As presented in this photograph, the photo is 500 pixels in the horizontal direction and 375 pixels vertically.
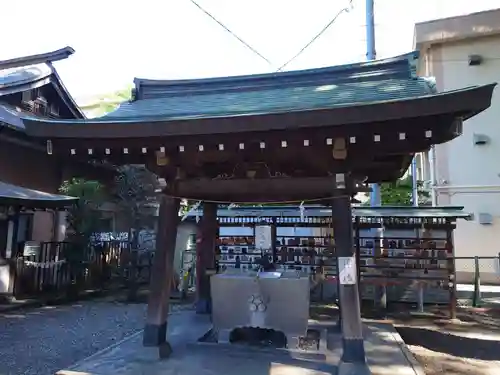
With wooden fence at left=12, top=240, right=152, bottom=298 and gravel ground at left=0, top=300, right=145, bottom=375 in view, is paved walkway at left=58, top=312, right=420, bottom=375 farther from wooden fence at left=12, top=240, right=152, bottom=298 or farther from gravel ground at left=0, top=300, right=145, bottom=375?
wooden fence at left=12, top=240, right=152, bottom=298

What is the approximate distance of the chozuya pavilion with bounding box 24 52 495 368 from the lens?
3.86 m

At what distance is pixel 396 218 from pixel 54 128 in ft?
21.0

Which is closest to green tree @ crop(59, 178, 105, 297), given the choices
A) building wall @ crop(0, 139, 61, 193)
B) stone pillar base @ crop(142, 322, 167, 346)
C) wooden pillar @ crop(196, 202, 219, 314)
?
building wall @ crop(0, 139, 61, 193)

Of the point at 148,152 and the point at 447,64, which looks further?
the point at 447,64

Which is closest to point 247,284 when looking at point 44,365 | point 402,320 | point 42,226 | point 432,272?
point 44,365

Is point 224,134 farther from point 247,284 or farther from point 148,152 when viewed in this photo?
point 247,284

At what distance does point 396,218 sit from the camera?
803cm

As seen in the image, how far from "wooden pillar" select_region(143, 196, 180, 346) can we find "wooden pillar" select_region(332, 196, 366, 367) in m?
2.02

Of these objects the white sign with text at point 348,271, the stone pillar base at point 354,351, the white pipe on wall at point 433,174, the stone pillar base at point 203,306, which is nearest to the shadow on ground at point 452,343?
the stone pillar base at point 354,351

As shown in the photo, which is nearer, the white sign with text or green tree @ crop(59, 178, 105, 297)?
the white sign with text

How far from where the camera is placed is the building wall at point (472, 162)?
11859 millimetres

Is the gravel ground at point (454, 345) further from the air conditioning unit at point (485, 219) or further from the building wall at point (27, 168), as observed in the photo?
the building wall at point (27, 168)

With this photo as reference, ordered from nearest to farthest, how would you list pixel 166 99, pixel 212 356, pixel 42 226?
pixel 212 356
pixel 166 99
pixel 42 226

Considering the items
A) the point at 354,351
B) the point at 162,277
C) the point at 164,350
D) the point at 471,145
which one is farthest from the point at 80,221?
the point at 471,145
